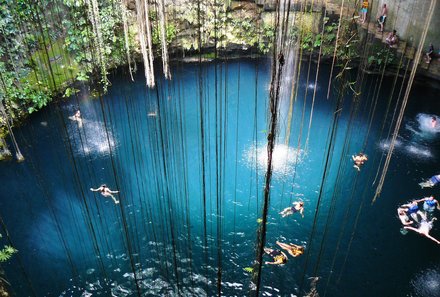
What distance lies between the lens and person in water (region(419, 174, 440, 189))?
904 centimetres

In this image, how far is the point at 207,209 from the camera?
9.24 m

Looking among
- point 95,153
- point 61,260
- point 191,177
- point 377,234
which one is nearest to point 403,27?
point 377,234

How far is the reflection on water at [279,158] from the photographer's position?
10.3 meters

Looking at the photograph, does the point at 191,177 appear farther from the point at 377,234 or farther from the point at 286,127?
the point at 377,234

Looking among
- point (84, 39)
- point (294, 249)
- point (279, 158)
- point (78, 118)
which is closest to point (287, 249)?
point (294, 249)

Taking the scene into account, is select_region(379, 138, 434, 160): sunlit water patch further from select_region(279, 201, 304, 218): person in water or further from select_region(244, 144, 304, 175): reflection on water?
select_region(279, 201, 304, 218): person in water

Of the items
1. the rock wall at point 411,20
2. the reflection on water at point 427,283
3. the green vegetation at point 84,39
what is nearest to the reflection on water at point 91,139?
the green vegetation at point 84,39

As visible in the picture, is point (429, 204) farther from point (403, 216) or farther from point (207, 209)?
point (207, 209)

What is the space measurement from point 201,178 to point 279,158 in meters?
2.47

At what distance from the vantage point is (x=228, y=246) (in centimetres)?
830

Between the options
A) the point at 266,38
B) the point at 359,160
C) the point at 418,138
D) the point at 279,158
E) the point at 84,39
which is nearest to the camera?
the point at 359,160

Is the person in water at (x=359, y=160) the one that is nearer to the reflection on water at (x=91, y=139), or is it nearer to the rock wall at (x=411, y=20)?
the rock wall at (x=411, y=20)

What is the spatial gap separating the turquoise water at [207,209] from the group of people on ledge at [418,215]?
0.26m

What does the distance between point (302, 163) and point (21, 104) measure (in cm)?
936
